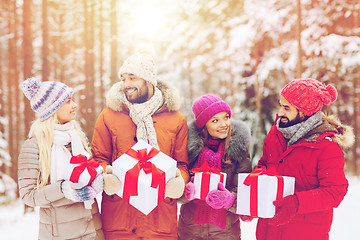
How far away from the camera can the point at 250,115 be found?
1183 centimetres

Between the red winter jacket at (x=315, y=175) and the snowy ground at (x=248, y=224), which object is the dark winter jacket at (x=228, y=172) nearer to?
the red winter jacket at (x=315, y=175)

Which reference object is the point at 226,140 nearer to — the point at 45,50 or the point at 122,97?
the point at 122,97

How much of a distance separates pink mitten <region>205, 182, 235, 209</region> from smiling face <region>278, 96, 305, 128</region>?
0.85 metres

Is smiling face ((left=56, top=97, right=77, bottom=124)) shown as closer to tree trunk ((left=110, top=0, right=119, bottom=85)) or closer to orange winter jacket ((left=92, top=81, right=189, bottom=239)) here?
orange winter jacket ((left=92, top=81, right=189, bottom=239))

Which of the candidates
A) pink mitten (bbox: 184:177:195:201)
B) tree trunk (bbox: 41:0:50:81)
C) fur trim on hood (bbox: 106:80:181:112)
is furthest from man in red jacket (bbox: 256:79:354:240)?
tree trunk (bbox: 41:0:50:81)

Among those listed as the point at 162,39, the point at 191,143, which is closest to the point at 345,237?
the point at 191,143

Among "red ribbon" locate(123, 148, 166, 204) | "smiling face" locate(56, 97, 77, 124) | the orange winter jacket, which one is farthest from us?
the orange winter jacket

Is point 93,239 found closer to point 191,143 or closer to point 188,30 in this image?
point 191,143

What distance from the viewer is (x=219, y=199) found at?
9.76 feet

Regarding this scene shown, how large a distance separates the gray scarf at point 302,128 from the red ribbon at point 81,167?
1774 mm

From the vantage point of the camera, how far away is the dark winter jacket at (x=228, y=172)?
3297 mm

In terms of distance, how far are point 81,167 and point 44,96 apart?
771mm

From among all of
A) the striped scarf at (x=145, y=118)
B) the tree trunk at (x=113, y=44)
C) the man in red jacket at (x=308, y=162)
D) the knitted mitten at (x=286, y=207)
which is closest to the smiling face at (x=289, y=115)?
the man in red jacket at (x=308, y=162)

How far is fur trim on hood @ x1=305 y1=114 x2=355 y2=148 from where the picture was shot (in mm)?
2912
